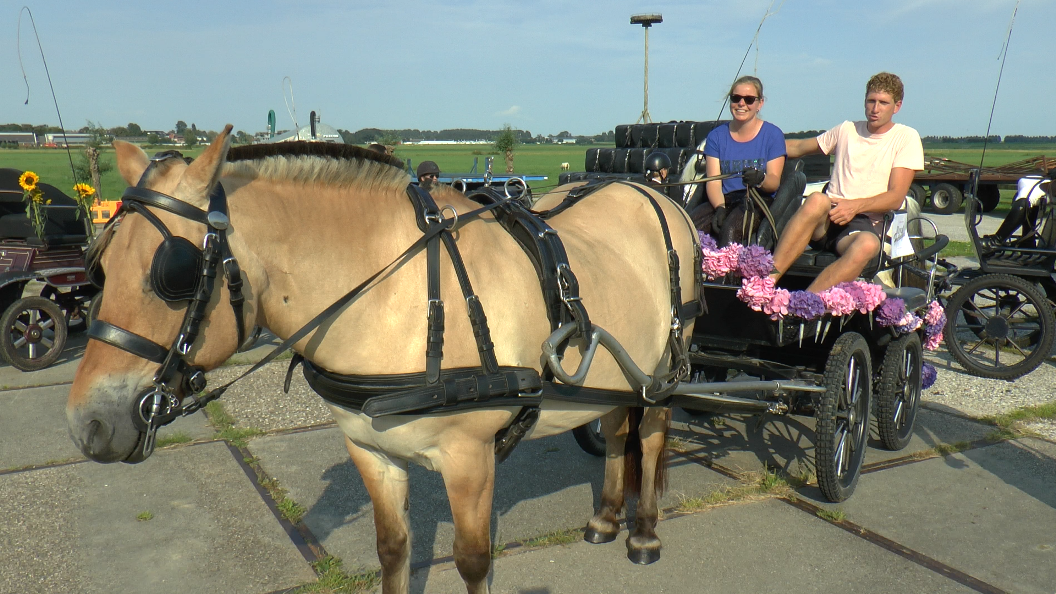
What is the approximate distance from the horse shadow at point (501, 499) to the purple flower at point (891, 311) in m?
1.88

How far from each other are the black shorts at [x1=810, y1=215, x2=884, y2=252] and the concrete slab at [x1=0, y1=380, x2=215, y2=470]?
4.13 metres

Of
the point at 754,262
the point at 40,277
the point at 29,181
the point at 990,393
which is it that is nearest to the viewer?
the point at 754,262

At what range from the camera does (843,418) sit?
165 inches

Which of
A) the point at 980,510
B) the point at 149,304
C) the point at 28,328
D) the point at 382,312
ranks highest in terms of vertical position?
the point at 149,304

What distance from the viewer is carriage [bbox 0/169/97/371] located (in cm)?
662

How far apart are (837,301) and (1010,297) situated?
462cm

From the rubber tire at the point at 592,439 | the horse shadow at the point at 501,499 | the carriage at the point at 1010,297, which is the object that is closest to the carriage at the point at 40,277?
the horse shadow at the point at 501,499

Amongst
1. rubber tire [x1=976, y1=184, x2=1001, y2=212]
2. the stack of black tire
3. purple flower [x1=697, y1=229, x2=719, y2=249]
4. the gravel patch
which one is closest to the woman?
purple flower [x1=697, y1=229, x2=719, y2=249]

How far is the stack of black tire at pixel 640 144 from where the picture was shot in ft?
47.5

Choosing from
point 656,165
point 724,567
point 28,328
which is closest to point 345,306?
point 724,567

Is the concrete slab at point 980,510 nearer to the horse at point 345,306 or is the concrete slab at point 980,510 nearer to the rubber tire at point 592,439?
the rubber tire at point 592,439

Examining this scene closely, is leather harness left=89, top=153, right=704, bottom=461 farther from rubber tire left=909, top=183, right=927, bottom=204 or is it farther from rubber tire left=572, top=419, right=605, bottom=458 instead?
rubber tire left=909, top=183, right=927, bottom=204

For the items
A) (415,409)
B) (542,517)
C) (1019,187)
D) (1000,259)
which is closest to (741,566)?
(542,517)

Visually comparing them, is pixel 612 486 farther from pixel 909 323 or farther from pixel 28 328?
pixel 28 328
